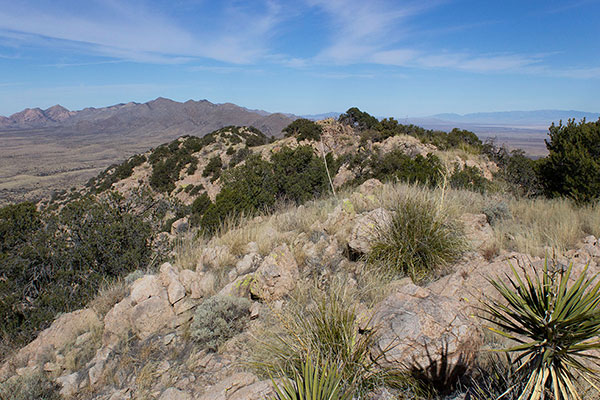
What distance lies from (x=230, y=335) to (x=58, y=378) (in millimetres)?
1938

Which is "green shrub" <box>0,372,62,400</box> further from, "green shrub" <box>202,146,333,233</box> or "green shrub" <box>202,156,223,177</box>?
"green shrub" <box>202,156,223,177</box>

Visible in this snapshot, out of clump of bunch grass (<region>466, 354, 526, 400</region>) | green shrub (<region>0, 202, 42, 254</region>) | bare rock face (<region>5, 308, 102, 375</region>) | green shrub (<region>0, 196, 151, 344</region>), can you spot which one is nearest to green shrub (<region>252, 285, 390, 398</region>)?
clump of bunch grass (<region>466, 354, 526, 400</region>)

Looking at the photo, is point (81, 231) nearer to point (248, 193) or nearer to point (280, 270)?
point (248, 193)

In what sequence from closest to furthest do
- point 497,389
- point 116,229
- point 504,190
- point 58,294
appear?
1. point 497,389
2. point 58,294
3. point 116,229
4. point 504,190

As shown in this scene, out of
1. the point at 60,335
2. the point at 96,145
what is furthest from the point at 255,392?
the point at 96,145

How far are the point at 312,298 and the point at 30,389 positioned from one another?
306 cm

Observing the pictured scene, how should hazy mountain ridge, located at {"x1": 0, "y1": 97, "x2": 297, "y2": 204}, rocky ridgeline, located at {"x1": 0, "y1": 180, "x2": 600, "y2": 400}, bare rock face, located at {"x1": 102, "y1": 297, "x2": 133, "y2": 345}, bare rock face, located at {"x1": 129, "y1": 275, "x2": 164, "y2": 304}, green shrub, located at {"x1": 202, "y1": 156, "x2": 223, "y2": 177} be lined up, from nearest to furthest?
rocky ridgeline, located at {"x1": 0, "y1": 180, "x2": 600, "y2": 400} < bare rock face, located at {"x1": 102, "y1": 297, "x2": 133, "y2": 345} < bare rock face, located at {"x1": 129, "y1": 275, "x2": 164, "y2": 304} < green shrub, located at {"x1": 202, "y1": 156, "x2": 223, "y2": 177} < hazy mountain ridge, located at {"x1": 0, "y1": 97, "x2": 297, "y2": 204}

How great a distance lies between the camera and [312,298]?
338 centimetres

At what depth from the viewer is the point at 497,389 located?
2209mm

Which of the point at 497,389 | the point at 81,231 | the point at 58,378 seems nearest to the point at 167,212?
the point at 81,231

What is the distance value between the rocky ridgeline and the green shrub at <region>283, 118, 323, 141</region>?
54.7 ft

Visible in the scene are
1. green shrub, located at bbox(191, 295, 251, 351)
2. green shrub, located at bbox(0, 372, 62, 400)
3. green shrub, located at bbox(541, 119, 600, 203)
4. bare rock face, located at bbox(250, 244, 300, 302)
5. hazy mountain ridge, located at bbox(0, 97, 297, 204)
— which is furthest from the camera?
hazy mountain ridge, located at bbox(0, 97, 297, 204)

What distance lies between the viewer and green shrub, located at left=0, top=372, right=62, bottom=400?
325cm

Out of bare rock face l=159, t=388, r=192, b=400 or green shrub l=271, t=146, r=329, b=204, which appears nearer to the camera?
bare rock face l=159, t=388, r=192, b=400
